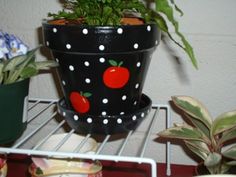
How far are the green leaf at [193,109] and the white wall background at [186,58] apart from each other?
120mm

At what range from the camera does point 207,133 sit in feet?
2.18

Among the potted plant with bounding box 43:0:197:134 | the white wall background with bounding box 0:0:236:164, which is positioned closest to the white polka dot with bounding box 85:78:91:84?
the potted plant with bounding box 43:0:197:134

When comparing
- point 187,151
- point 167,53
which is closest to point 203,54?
point 167,53

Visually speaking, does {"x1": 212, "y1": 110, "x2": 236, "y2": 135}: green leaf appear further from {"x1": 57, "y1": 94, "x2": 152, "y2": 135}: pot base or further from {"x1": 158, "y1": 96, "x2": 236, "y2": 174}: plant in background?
{"x1": 57, "y1": 94, "x2": 152, "y2": 135}: pot base

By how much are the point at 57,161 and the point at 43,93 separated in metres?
0.28

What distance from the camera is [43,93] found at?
0.85 meters

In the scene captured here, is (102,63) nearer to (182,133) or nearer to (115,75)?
(115,75)

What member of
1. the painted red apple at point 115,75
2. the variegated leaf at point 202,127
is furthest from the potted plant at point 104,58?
the variegated leaf at point 202,127

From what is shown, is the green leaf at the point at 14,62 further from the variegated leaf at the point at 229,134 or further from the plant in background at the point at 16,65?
the variegated leaf at the point at 229,134

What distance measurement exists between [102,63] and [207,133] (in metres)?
0.29

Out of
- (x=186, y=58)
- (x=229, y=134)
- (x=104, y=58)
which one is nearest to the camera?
(x=104, y=58)

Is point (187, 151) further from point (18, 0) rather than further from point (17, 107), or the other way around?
point (18, 0)

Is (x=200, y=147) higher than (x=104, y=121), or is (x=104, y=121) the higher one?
Result: (x=104, y=121)

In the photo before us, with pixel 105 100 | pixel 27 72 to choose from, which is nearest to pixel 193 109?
pixel 105 100
